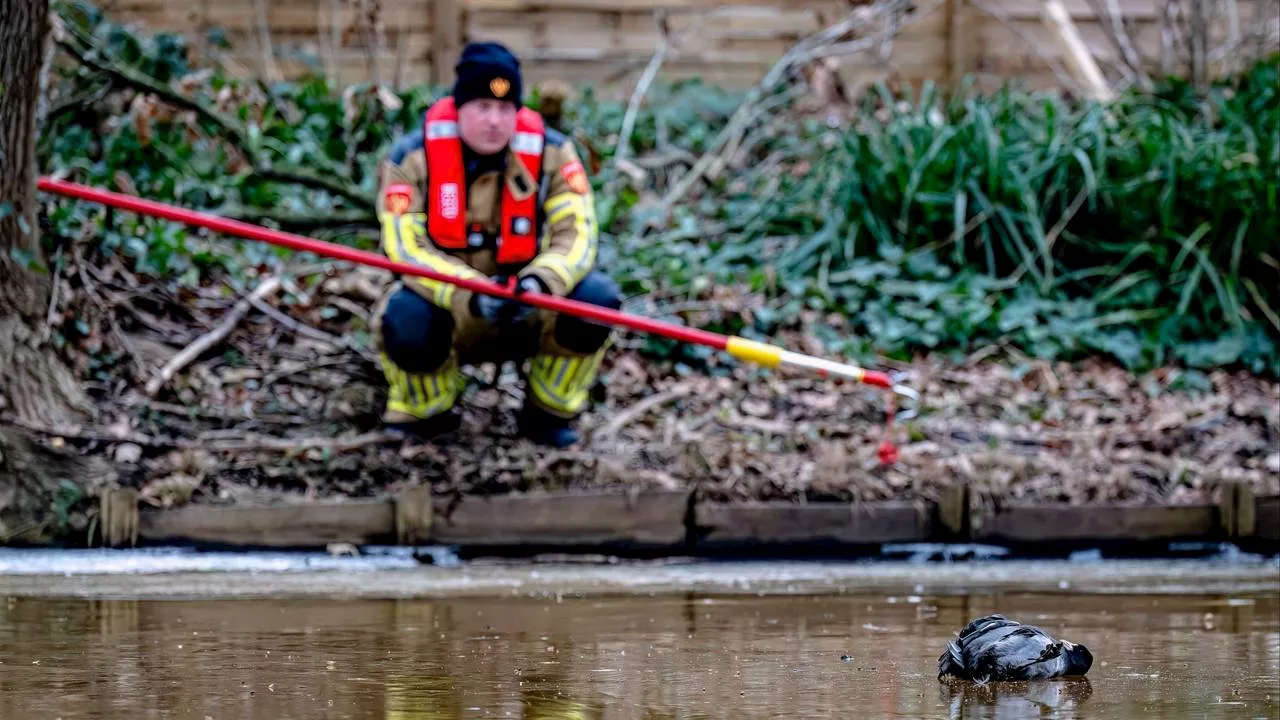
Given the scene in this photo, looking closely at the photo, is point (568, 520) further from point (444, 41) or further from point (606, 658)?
point (444, 41)

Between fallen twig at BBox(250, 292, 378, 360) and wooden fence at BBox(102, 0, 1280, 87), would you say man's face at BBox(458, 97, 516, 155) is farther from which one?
wooden fence at BBox(102, 0, 1280, 87)

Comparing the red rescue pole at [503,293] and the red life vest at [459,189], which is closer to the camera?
the red rescue pole at [503,293]

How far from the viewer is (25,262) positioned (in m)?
6.62

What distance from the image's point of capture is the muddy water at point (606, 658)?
3.50m

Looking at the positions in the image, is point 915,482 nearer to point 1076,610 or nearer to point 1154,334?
point 1076,610

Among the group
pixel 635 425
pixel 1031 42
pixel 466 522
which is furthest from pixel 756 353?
pixel 1031 42

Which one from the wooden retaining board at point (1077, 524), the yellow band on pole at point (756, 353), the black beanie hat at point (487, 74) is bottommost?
the wooden retaining board at point (1077, 524)

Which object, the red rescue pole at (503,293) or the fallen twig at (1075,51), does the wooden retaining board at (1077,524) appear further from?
the fallen twig at (1075,51)

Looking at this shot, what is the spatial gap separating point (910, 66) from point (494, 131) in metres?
6.40

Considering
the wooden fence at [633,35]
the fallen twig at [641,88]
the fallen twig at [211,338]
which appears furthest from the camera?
the wooden fence at [633,35]

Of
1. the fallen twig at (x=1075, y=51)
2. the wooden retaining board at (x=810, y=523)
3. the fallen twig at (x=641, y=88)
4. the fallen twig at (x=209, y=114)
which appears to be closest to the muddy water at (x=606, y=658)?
the wooden retaining board at (x=810, y=523)

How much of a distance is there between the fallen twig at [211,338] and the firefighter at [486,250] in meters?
1.12

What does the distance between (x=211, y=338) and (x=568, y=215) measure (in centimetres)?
194

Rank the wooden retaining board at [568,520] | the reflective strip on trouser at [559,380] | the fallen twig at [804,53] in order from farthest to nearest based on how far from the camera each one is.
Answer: the fallen twig at [804,53], the reflective strip on trouser at [559,380], the wooden retaining board at [568,520]
